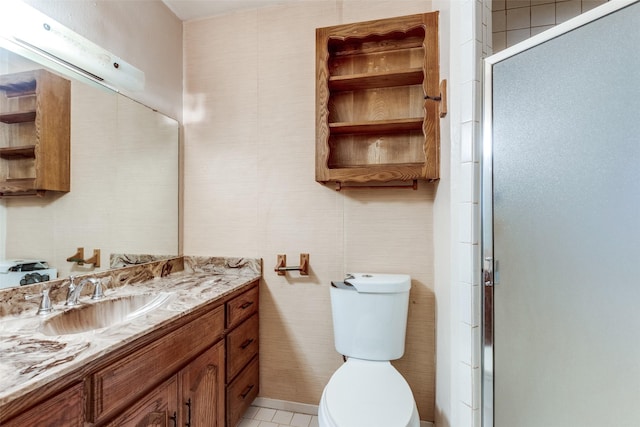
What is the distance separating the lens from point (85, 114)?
133 cm

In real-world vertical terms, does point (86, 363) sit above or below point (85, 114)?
below

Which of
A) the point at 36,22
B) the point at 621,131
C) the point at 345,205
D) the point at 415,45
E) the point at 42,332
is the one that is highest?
the point at 415,45

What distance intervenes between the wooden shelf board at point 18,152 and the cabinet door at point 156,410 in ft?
3.22

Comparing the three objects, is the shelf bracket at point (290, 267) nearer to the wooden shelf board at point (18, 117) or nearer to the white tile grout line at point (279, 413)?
the white tile grout line at point (279, 413)

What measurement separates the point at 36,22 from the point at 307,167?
4.11 ft

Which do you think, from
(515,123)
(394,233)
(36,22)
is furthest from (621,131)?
(36,22)

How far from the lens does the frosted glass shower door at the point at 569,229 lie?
0.80m

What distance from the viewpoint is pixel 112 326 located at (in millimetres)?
923

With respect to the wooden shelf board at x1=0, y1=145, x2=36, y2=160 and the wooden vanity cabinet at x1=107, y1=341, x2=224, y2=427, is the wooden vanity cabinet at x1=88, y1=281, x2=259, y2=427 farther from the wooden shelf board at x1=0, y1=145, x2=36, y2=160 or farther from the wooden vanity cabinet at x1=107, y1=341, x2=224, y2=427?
the wooden shelf board at x1=0, y1=145, x2=36, y2=160

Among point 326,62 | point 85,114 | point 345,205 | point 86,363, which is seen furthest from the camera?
point 345,205

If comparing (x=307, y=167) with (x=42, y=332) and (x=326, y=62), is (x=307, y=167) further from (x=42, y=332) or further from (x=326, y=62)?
(x=42, y=332)

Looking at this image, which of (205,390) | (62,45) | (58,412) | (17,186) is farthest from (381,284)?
(62,45)

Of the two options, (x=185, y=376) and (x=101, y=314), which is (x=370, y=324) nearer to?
(x=185, y=376)

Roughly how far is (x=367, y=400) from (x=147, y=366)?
767 millimetres
